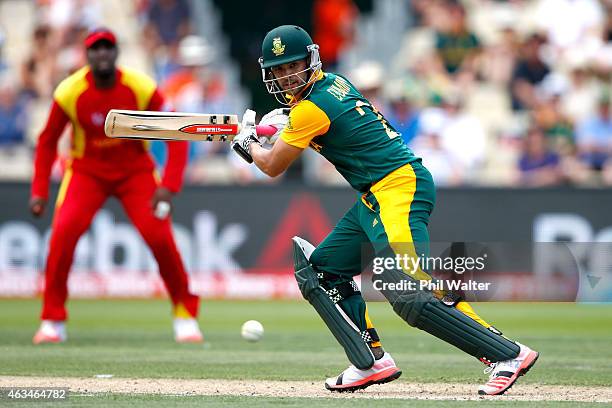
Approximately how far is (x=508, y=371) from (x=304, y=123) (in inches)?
67.7

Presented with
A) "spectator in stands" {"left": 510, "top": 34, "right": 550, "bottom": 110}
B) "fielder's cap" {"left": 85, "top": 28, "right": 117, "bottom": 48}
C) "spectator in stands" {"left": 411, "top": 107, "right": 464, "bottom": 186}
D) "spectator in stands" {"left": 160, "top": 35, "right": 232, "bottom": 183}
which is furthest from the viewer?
"spectator in stands" {"left": 510, "top": 34, "right": 550, "bottom": 110}

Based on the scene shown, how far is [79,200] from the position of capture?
9.49 meters

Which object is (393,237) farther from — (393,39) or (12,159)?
(393,39)

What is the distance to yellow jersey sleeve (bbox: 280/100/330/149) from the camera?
646 centimetres

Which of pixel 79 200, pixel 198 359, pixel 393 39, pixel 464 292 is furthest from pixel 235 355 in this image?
pixel 393 39

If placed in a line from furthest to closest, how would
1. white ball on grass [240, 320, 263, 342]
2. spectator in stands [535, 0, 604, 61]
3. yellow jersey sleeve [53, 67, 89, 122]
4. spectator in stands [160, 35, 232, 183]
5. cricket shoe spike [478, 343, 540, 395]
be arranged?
spectator in stands [535, 0, 604, 61] → spectator in stands [160, 35, 232, 183] → yellow jersey sleeve [53, 67, 89, 122] → white ball on grass [240, 320, 263, 342] → cricket shoe spike [478, 343, 540, 395]

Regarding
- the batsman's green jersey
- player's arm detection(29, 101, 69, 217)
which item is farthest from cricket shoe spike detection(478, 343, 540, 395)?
player's arm detection(29, 101, 69, 217)

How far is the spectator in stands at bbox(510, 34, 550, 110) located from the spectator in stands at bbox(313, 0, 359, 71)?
282cm

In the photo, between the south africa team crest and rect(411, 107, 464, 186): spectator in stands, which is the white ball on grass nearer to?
the south africa team crest

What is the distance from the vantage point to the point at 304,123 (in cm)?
646

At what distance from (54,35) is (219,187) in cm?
468

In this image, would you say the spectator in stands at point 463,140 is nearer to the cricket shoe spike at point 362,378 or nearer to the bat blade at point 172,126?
the bat blade at point 172,126

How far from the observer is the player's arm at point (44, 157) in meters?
9.54

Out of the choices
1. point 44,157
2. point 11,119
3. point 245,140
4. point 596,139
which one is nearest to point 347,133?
point 245,140
